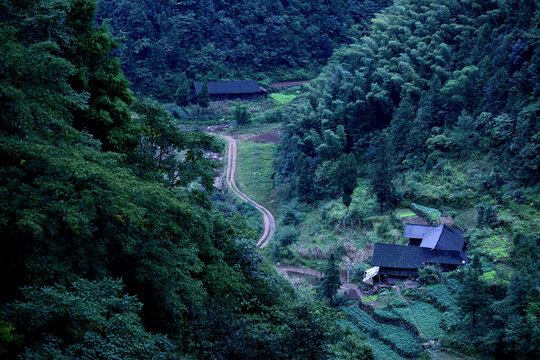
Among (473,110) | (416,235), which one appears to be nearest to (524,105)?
(473,110)

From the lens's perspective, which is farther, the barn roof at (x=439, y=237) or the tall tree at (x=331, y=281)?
the barn roof at (x=439, y=237)

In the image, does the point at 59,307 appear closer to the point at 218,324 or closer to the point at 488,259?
the point at 218,324

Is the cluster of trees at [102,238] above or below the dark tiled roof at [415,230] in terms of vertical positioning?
above

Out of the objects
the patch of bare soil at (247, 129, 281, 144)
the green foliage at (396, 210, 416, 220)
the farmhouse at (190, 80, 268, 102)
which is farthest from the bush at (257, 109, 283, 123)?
the green foliage at (396, 210, 416, 220)

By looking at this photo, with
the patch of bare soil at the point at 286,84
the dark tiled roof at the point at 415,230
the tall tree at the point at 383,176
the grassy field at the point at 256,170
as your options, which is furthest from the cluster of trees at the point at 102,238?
the patch of bare soil at the point at 286,84

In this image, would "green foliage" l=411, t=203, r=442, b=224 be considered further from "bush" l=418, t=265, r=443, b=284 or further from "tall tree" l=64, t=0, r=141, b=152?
"tall tree" l=64, t=0, r=141, b=152

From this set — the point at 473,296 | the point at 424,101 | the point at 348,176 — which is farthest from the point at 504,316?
the point at 424,101

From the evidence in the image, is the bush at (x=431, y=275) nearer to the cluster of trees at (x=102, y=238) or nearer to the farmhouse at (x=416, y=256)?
the farmhouse at (x=416, y=256)
